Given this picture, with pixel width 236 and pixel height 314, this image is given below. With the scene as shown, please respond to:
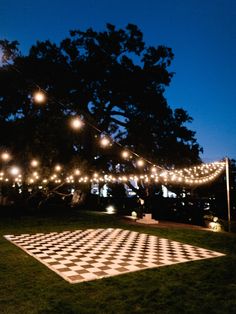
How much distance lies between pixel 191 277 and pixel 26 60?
15.6 meters

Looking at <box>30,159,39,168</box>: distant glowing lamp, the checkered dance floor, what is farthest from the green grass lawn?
<box>30,159,39,168</box>: distant glowing lamp

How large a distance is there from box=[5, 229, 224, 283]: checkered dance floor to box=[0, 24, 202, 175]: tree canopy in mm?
7693

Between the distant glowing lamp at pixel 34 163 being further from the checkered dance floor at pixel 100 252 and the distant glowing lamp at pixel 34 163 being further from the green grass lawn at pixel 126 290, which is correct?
the green grass lawn at pixel 126 290

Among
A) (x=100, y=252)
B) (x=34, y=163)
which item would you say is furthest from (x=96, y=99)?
(x=100, y=252)

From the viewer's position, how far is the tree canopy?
15.9 metres

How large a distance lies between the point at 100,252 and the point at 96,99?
13401 millimetres

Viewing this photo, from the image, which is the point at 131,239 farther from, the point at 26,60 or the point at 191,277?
the point at 26,60

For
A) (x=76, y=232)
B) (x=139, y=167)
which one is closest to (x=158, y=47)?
(x=139, y=167)

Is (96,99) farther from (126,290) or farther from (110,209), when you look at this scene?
(126,290)

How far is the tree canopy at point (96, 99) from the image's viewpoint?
1590 cm

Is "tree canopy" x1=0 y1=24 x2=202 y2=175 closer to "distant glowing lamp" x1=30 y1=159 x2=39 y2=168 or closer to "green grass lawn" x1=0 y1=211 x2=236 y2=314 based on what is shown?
"distant glowing lamp" x1=30 y1=159 x2=39 y2=168

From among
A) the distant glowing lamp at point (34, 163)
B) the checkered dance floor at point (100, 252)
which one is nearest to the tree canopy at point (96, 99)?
the distant glowing lamp at point (34, 163)

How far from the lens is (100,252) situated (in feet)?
21.6

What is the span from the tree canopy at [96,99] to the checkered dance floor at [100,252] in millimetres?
7693
